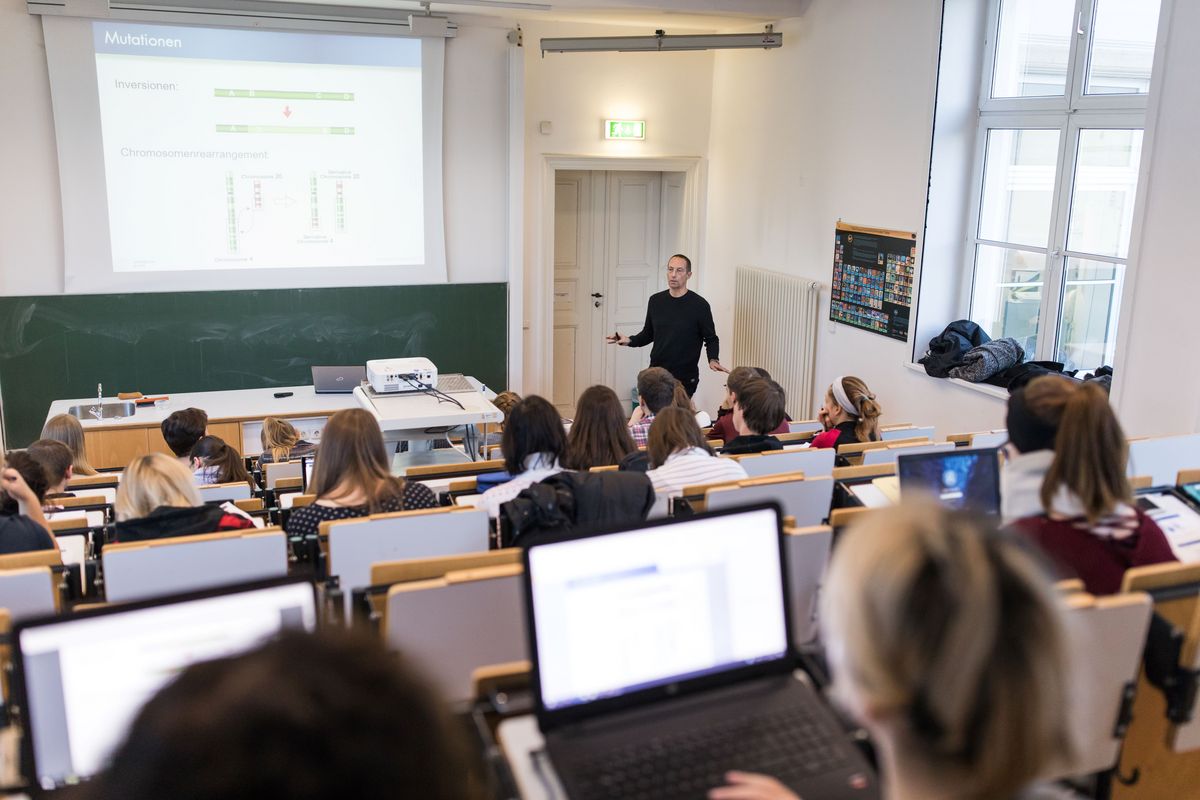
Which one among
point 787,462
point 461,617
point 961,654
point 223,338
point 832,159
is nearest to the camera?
point 961,654

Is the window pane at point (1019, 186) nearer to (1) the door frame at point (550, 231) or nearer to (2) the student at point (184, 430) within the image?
(1) the door frame at point (550, 231)

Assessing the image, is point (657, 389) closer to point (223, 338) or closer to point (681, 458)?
point (681, 458)

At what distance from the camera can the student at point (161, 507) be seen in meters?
2.99

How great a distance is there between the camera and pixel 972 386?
591 cm

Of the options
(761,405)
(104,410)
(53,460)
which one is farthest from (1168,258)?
(104,410)

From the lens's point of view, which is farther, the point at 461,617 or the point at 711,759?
the point at 461,617

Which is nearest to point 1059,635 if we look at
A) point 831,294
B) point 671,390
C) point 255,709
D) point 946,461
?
point 255,709

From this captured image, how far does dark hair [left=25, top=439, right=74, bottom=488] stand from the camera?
365 centimetres

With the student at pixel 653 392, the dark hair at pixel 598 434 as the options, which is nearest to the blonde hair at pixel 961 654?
the dark hair at pixel 598 434

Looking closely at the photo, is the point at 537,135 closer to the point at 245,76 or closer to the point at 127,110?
the point at 245,76

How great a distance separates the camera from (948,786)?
3.48 ft

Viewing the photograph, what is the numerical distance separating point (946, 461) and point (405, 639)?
179 cm

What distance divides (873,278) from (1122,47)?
6.43 feet

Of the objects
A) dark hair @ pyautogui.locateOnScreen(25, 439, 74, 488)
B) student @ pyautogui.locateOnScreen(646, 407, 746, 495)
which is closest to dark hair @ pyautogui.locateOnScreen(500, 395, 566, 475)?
student @ pyautogui.locateOnScreen(646, 407, 746, 495)
